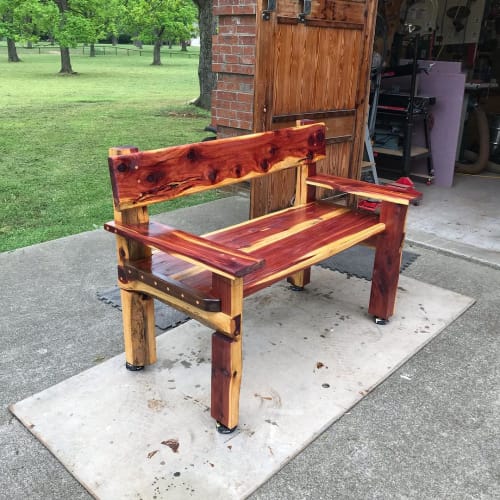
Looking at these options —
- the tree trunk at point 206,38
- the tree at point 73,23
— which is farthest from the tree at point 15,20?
the tree trunk at point 206,38

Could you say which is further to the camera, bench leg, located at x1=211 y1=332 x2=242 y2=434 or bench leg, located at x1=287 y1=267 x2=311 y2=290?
bench leg, located at x1=287 y1=267 x2=311 y2=290

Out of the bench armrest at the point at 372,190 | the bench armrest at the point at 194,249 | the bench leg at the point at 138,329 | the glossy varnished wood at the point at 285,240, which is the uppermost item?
the bench armrest at the point at 194,249

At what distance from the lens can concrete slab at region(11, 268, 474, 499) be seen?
2.06m

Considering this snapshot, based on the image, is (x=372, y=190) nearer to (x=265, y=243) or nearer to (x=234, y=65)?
(x=265, y=243)

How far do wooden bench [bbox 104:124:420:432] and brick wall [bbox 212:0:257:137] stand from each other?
153cm

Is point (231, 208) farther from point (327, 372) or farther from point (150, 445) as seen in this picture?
point (150, 445)

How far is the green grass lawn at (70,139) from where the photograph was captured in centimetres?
505

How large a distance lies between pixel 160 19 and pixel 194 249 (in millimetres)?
35233

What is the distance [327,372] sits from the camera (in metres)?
2.69

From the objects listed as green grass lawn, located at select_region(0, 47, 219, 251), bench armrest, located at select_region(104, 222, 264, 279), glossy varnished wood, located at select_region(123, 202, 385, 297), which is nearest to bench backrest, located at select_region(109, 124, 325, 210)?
bench armrest, located at select_region(104, 222, 264, 279)

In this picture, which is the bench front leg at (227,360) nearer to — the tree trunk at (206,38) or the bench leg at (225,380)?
the bench leg at (225,380)

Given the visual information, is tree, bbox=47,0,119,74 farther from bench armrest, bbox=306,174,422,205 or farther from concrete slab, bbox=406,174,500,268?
bench armrest, bbox=306,174,422,205

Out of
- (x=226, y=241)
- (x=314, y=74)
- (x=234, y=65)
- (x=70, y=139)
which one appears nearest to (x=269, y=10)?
(x=314, y=74)

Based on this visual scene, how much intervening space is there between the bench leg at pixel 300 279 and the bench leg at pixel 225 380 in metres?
1.40
